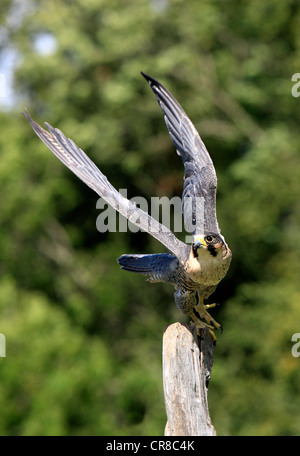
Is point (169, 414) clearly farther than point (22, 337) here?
No

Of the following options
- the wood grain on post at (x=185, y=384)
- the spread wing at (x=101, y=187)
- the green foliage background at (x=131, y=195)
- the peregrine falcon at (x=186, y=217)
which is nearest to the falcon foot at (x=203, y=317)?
the peregrine falcon at (x=186, y=217)

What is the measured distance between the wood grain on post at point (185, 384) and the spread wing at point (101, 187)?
480mm

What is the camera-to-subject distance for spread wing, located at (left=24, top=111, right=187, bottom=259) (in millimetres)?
3477

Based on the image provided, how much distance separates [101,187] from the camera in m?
3.57

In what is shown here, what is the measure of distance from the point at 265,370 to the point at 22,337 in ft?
15.0

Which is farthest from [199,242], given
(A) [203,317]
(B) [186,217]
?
(A) [203,317]

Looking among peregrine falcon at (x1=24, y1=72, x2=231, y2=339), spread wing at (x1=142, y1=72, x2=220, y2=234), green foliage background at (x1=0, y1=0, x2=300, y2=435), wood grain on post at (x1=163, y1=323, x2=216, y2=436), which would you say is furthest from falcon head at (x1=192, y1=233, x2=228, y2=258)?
green foliage background at (x1=0, y1=0, x2=300, y2=435)

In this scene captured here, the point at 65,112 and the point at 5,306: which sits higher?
the point at 65,112

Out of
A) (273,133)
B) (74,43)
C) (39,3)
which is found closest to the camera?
(273,133)

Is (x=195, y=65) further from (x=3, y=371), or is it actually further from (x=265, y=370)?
(x=3, y=371)

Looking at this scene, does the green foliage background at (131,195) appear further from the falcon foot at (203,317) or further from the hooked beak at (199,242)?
the hooked beak at (199,242)

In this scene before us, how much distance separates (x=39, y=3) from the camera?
16.2m

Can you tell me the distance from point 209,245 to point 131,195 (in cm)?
1139
